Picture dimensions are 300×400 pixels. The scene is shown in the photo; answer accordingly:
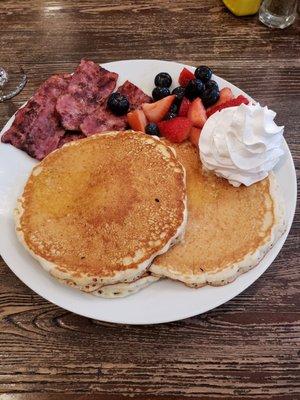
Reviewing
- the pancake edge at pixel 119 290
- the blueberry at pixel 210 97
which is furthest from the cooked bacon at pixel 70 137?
the pancake edge at pixel 119 290

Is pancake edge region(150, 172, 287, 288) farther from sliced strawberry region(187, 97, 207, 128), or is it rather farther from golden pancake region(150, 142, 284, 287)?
sliced strawberry region(187, 97, 207, 128)

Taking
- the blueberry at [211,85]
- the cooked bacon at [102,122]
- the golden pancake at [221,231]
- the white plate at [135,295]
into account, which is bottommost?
the white plate at [135,295]

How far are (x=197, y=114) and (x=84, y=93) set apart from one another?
43 cm

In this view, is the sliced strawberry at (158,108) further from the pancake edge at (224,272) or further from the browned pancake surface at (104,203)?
the pancake edge at (224,272)

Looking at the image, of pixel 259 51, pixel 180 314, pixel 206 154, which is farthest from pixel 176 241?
pixel 259 51

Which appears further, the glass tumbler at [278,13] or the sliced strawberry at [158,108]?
the glass tumbler at [278,13]

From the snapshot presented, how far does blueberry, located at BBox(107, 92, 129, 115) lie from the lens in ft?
5.57

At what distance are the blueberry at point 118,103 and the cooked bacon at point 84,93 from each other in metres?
0.07

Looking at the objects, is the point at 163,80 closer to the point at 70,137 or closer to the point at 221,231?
the point at 70,137

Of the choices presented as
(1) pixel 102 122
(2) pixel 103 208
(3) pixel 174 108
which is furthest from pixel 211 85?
(2) pixel 103 208

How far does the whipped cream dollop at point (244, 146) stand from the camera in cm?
148

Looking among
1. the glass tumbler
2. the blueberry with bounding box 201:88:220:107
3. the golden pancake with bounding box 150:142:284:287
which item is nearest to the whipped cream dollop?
the golden pancake with bounding box 150:142:284:287

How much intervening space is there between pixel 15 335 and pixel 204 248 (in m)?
0.62

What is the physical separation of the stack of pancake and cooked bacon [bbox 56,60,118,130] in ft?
0.58
